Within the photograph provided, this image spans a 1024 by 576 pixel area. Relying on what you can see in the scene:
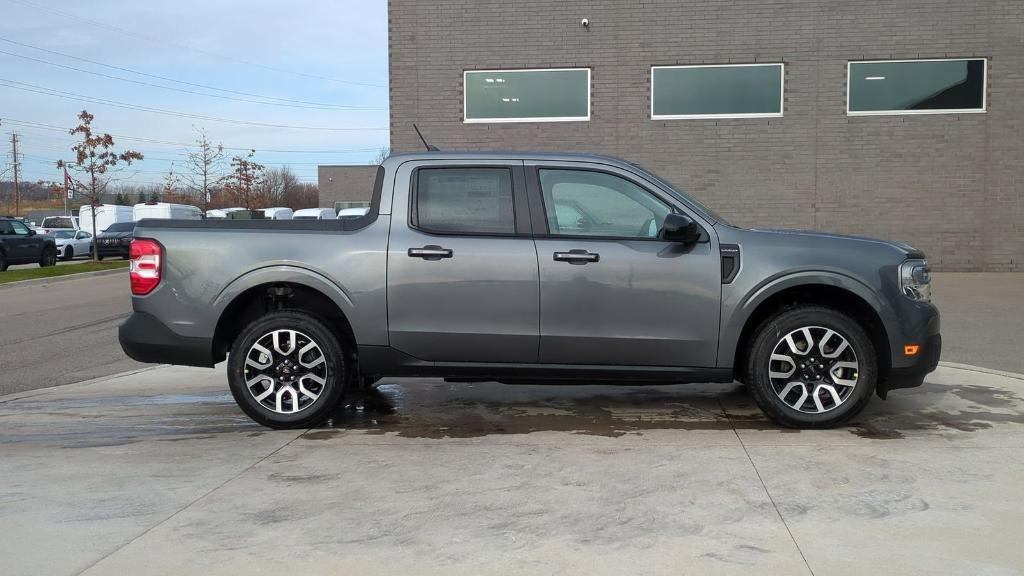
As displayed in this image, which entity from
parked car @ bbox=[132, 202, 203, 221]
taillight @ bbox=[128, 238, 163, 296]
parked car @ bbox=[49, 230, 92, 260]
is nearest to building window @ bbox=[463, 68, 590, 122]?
taillight @ bbox=[128, 238, 163, 296]

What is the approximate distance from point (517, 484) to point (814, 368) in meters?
2.32

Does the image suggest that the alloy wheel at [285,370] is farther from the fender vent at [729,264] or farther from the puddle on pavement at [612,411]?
the fender vent at [729,264]

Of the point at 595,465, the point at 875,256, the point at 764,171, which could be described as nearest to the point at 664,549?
the point at 595,465

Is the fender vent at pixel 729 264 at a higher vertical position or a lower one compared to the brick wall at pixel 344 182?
lower

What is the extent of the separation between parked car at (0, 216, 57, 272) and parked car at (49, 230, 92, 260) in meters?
5.97

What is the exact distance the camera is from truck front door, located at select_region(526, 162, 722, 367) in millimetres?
5695

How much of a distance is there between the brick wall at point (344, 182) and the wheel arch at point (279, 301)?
139 ft

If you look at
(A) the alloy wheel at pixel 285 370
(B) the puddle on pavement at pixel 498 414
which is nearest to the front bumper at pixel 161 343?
(A) the alloy wheel at pixel 285 370

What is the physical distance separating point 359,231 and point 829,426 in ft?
11.4

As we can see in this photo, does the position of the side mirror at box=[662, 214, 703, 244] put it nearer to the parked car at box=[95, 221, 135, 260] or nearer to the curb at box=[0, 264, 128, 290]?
the curb at box=[0, 264, 128, 290]

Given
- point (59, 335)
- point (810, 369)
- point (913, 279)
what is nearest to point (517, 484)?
point (810, 369)

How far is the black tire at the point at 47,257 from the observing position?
1136 inches

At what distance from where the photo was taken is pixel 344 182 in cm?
4859

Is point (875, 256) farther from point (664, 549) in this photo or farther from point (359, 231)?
point (359, 231)
